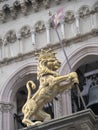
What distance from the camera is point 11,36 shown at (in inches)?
845

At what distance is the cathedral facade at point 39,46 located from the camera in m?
19.9

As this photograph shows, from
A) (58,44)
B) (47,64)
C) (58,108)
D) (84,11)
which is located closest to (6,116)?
(58,108)

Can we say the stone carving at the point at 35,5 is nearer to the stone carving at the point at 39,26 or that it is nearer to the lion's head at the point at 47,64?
the stone carving at the point at 39,26

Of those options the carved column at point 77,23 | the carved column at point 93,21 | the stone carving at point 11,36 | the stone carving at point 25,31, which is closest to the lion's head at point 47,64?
the carved column at point 77,23

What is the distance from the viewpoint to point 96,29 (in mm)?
19906

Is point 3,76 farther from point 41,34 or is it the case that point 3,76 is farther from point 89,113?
point 89,113

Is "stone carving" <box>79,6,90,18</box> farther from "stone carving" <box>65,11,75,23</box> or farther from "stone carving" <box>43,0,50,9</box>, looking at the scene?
"stone carving" <box>43,0,50,9</box>

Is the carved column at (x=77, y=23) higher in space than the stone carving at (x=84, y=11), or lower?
lower

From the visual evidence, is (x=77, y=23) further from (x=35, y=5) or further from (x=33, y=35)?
(x=35, y=5)

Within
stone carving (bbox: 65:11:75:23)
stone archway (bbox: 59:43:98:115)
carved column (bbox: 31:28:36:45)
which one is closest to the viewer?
stone archway (bbox: 59:43:98:115)

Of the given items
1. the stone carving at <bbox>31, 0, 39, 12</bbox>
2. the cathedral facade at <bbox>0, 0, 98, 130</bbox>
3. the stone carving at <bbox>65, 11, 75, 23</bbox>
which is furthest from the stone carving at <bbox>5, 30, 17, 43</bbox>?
the stone carving at <bbox>65, 11, 75, 23</bbox>

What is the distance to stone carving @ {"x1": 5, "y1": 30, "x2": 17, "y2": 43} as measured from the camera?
70.2 feet

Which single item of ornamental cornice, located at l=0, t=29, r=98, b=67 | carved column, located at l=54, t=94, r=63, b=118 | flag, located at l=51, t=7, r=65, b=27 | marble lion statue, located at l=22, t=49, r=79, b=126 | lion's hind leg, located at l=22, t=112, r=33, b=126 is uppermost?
flag, located at l=51, t=7, r=65, b=27

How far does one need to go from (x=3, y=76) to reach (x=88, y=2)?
3.77 metres
